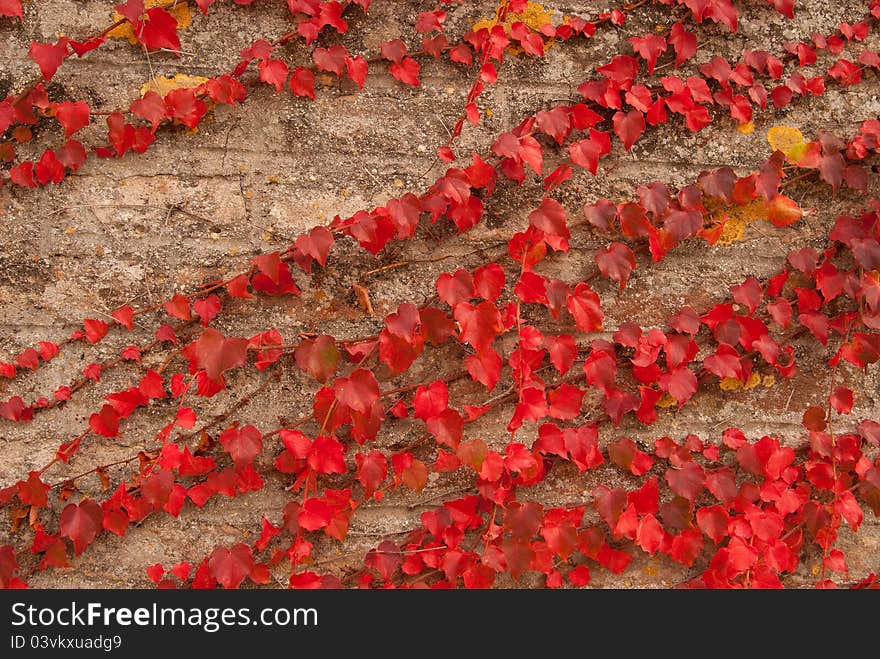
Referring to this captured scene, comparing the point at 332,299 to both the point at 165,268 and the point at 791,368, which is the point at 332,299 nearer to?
the point at 165,268

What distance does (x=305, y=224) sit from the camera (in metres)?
2.14

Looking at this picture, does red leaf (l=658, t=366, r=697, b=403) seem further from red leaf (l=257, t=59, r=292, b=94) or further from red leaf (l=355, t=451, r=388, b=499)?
red leaf (l=257, t=59, r=292, b=94)

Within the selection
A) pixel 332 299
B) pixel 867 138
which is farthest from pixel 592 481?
pixel 867 138

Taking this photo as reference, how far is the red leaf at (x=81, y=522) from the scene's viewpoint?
200cm

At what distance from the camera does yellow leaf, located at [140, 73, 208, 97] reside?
210 cm

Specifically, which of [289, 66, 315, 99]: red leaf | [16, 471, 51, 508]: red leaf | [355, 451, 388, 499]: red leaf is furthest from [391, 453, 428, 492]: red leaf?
[289, 66, 315, 99]: red leaf

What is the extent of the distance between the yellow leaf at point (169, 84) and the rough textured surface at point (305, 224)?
1.1 inches

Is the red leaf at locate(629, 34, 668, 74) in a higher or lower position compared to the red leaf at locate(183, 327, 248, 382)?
higher

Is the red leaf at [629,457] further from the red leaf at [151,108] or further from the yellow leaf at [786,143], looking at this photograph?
the red leaf at [151,108]

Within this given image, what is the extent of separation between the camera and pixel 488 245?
7.27 ft

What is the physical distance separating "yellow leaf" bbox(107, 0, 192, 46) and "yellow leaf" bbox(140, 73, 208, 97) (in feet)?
0.45

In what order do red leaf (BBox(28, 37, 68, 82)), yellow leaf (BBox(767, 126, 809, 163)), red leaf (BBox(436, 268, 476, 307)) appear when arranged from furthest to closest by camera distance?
yellow leaf (BBox(767, 126, 809, 163)) → red leaf (BBox(436, 268, 476, 307)) → red leaf (BBox(28, 37, 68, 82))

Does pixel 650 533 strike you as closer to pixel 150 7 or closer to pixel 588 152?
pixel 588 152

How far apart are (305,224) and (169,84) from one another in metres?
0.60
